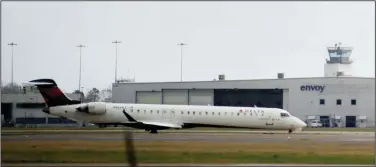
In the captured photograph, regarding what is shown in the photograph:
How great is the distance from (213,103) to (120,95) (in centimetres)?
1105

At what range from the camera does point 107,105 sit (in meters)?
54.8

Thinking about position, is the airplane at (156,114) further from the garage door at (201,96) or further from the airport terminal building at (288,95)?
the garage door at (201,96)

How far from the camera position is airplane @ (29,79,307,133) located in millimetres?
54438

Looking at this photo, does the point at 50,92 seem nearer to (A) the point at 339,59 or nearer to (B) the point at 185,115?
(B) the point at 185,115

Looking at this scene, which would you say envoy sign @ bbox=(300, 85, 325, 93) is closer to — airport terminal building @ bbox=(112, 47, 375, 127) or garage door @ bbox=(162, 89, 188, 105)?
airport terminal building @ bbox=(112, 47, 375, 127)

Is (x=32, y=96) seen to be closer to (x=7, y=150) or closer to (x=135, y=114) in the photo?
(x=135, y=114)

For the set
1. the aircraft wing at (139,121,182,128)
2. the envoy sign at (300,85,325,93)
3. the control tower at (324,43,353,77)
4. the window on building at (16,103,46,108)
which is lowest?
the aircraft wing at (139,121,182,128)

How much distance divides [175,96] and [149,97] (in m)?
3.26

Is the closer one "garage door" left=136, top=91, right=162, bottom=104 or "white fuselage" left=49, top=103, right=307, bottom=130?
"white fuselage" left=49, top=103, right=307, bottom=130

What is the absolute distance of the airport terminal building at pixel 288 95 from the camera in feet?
270

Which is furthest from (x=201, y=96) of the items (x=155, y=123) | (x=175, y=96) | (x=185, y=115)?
(x=155, y=123)

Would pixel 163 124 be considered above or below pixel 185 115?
below

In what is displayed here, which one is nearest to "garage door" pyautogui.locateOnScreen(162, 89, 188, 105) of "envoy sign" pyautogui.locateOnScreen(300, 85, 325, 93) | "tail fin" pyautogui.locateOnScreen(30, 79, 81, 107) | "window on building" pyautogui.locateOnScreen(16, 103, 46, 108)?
"envoy sign" pyautogui.locateOnScreen(300, 85, 325, 93)

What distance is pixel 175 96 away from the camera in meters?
86.2
